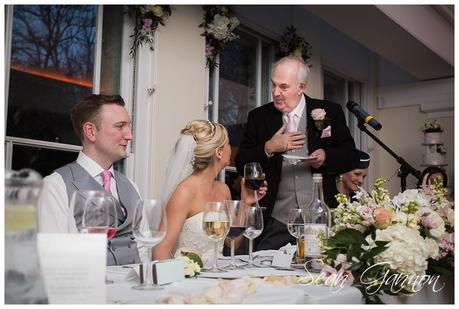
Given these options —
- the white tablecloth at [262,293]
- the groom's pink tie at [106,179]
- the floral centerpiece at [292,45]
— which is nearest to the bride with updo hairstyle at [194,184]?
the groom's pink tie at [106,179]

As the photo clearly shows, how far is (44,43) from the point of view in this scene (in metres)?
2.77

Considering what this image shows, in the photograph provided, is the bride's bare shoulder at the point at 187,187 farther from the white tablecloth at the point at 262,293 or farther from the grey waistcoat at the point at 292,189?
the white tablecloth at the point at 262,293

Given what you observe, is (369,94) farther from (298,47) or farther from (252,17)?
(252,17)

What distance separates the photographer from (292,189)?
106 inches

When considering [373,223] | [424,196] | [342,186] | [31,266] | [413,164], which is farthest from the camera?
[413,164]

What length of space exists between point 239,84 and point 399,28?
Answer: 48.9 inches

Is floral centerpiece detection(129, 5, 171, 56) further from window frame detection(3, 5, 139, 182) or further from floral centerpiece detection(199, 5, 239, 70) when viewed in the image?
floral centerpiece detection(199, 5, 239, 70)

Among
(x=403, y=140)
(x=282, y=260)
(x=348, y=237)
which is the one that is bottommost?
(x=282, y=260)

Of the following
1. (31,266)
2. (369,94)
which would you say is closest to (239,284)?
(31,266)

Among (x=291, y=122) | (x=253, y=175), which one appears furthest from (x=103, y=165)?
(x=291, y=122)

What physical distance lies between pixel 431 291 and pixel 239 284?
763 millimetres

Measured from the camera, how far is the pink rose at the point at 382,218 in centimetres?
134

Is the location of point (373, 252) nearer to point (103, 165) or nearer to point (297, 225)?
point (297, 225)

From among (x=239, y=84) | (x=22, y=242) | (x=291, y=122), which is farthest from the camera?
(x=239, y=84)
